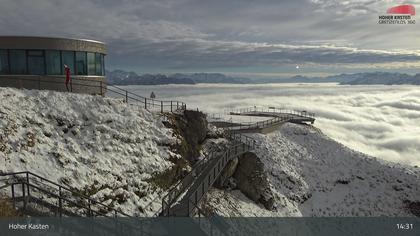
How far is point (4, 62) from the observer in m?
24.3

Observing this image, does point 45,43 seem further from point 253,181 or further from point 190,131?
point 253,181

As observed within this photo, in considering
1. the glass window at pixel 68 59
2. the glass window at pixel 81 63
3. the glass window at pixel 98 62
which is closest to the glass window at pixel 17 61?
the glass window at pixel 68 59

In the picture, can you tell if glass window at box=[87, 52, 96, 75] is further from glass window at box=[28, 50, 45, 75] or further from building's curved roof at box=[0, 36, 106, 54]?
glass window at box=[28, 50, 45, 75]

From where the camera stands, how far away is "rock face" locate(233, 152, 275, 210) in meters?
28.0

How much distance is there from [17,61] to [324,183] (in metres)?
36.8

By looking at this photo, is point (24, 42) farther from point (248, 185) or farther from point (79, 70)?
point (248, 185)

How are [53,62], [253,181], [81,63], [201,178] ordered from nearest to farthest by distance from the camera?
[201,178] < [53,62] < [81,63] < [253,181]

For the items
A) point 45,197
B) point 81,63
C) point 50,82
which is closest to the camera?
point 45,197

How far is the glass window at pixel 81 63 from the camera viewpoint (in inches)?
1048

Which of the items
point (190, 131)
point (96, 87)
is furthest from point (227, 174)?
point (96, 87)

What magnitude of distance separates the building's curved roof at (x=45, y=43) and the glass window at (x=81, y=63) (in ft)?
1.76

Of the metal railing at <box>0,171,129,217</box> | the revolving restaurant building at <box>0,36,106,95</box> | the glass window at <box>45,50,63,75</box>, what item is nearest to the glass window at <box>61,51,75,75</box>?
the revolving restaurant building at <box>0,36,106,95</box>

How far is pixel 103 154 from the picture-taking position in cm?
1930

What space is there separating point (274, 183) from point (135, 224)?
72.3 feet
